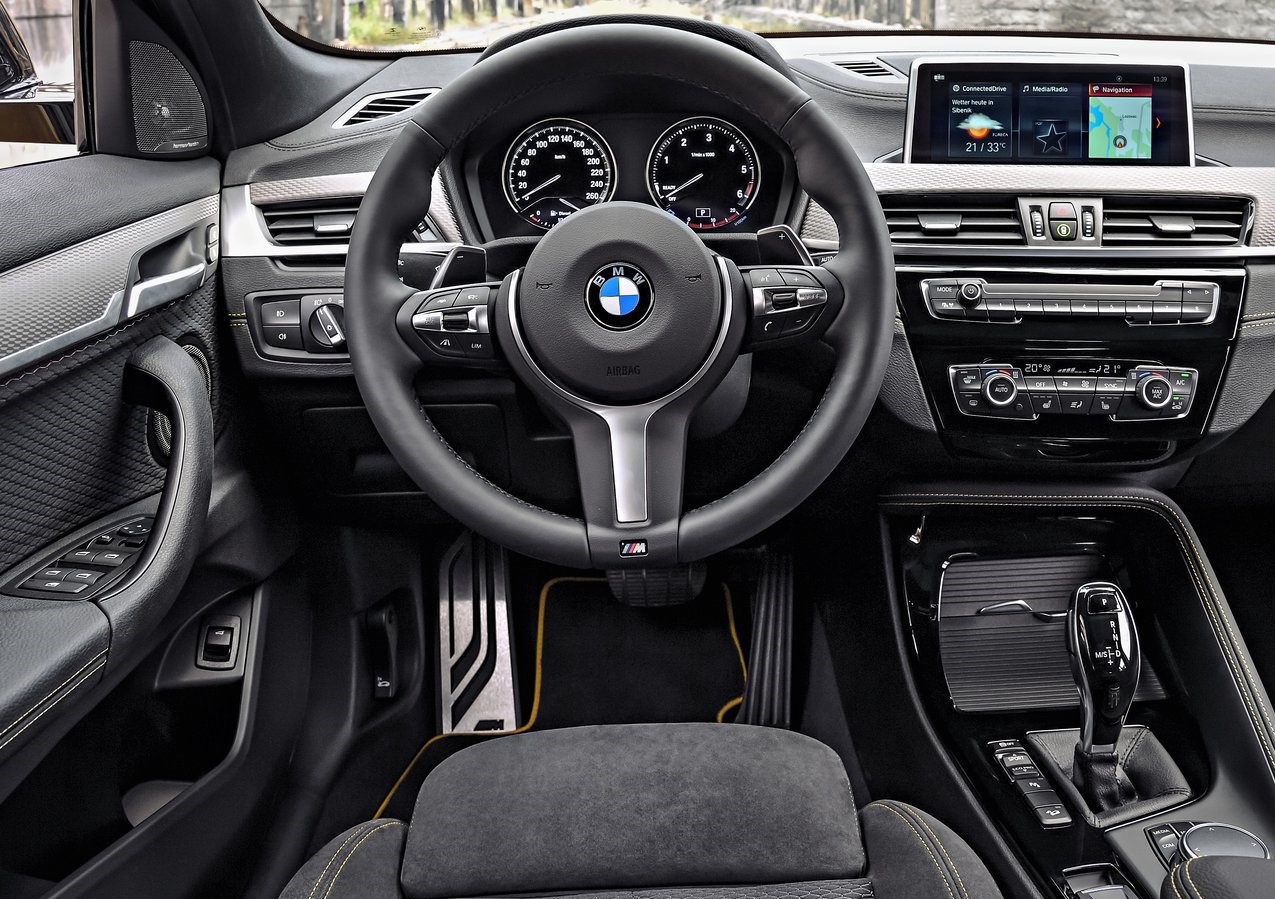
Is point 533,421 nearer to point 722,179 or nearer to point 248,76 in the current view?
point 722,179

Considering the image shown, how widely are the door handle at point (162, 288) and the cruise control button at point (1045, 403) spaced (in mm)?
1198

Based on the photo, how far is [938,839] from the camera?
123cm

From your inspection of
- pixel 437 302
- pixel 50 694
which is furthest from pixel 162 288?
pixel 50 694

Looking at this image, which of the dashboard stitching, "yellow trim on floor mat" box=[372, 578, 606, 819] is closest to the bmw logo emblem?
the dashboard stitching

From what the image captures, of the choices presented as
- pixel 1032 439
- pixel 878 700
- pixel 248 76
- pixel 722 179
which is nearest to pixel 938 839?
pixel 878 700

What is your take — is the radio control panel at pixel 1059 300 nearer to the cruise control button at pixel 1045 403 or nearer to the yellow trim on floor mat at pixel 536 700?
the cruise control button at pixel 1045 403

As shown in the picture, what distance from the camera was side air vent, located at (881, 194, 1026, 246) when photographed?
1.48 meters

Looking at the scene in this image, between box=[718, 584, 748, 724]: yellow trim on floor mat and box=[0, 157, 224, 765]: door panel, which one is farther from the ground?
box=[0, 157, 224, 765]: door panel

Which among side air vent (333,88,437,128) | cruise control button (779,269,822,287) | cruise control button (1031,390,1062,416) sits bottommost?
cruise control button (1031,390,1062,416)

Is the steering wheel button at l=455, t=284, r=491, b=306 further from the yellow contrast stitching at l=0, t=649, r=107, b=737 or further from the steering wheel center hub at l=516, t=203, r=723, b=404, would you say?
the yellow contrast stitching at l=0, t=649, r=107, b=737

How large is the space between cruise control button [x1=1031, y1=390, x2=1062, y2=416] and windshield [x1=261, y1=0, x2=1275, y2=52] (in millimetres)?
689

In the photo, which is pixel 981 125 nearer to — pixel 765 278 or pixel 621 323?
pixel 765 278

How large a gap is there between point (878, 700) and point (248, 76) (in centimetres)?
139

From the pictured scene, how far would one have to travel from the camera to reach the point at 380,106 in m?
1.63
